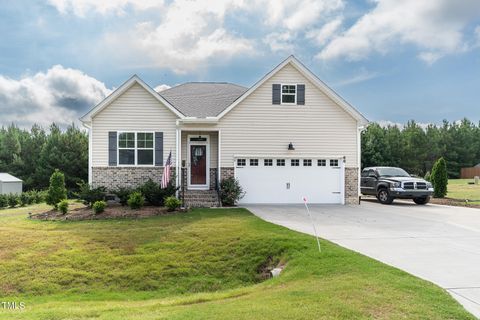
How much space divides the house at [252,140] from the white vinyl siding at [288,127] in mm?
48

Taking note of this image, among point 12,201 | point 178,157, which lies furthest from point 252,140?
point 12,201

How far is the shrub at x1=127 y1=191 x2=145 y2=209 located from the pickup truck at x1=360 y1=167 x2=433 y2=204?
12052 millimetres

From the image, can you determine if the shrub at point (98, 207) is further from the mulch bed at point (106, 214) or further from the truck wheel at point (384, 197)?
the truck wheel at point (384, 197)

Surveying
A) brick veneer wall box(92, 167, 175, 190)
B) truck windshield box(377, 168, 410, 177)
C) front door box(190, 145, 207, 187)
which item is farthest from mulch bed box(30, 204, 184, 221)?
truck windshield box(377, 168, 410, 177)

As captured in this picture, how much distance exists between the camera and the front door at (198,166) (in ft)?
61.0

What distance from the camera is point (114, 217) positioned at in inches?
557

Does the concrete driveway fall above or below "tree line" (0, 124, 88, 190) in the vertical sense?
below

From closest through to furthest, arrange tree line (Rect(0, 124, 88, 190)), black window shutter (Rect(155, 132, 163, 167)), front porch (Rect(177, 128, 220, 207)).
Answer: black window shutter (Rect(155, 132, 163, 167)) → front porch (Rect(177, 128, 220, 207)) → tree line (Rect(0, 124, 88, 190))

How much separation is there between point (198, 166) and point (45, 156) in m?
21.7

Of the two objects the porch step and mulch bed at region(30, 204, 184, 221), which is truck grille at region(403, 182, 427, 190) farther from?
mulch bed at region(30, 204, 184, 221)

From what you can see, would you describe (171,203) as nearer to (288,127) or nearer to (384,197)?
(288,127)

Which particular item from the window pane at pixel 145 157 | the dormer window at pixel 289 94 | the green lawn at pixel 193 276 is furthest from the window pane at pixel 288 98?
the green lawn at pixel 193 276

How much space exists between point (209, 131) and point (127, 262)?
1009 cm

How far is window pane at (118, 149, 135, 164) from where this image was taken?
→ 17406 mm
